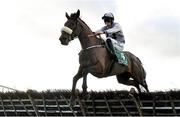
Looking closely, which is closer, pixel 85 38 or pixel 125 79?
pixel 85 38

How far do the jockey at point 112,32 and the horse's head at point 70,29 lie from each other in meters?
0.81

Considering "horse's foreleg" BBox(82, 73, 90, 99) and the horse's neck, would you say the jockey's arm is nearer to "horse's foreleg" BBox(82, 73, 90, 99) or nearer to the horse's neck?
the horse's neck

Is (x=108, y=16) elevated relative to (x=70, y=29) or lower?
elevated

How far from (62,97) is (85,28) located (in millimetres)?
1929

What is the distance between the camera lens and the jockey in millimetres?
13719

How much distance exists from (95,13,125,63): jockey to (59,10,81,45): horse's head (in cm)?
81

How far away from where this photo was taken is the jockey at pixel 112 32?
45.0 ft

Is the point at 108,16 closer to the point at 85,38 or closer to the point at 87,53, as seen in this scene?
the point at 85,38

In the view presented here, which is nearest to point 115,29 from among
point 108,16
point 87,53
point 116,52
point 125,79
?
point 108,16

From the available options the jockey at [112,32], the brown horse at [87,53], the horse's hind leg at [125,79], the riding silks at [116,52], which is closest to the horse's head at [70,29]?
the brown horse at [87,53]

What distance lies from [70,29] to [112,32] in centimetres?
142

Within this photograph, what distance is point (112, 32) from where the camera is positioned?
45.2 ft

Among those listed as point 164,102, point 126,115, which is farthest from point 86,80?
point 164,102

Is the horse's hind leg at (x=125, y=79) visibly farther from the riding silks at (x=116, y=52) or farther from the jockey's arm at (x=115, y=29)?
the jockey's arm at (x=115, y=29)
